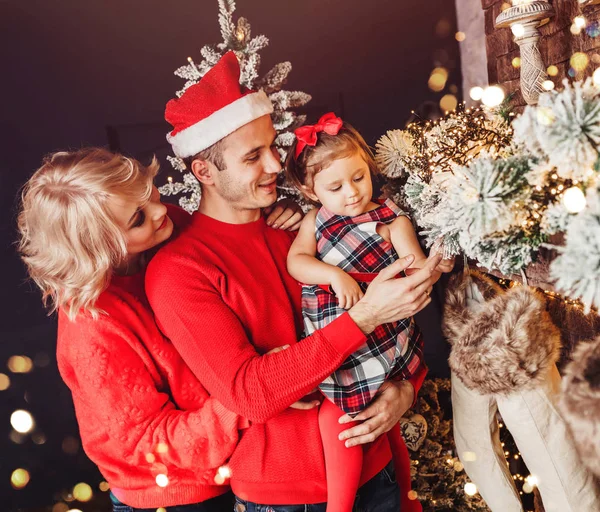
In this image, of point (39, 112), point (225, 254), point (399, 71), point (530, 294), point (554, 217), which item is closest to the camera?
point (554, 217)

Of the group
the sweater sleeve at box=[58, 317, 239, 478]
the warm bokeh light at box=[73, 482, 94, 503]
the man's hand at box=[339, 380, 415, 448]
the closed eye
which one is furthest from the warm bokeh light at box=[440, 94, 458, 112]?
the warm bokeh light at box=[73, 482, 94, 503]

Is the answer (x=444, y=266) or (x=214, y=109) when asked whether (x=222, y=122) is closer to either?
(x=214, y=109)

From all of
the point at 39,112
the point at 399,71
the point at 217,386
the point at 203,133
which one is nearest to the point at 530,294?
the point at 217,386

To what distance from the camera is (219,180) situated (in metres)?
1.69

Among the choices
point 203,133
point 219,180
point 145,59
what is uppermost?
point 145,59

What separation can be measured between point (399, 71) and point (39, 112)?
5.31ft

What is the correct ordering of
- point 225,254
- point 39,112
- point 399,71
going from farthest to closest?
point 399,71 < point 39,112 < point 225,254

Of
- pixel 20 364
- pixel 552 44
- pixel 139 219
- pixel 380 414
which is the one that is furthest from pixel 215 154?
pixel 20 364

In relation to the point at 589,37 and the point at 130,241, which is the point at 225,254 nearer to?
the point at 130,241

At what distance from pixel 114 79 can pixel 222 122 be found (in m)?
0.99

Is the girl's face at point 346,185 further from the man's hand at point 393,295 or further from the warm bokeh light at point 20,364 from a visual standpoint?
the warm bokeh light at point 20,364

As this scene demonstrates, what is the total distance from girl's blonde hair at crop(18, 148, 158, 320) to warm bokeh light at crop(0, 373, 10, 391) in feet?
3.90

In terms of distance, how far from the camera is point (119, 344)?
1527mm

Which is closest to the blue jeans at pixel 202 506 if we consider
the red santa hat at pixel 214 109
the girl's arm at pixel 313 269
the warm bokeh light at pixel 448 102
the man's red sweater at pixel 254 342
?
the man's red sweater at pixel 254 342
